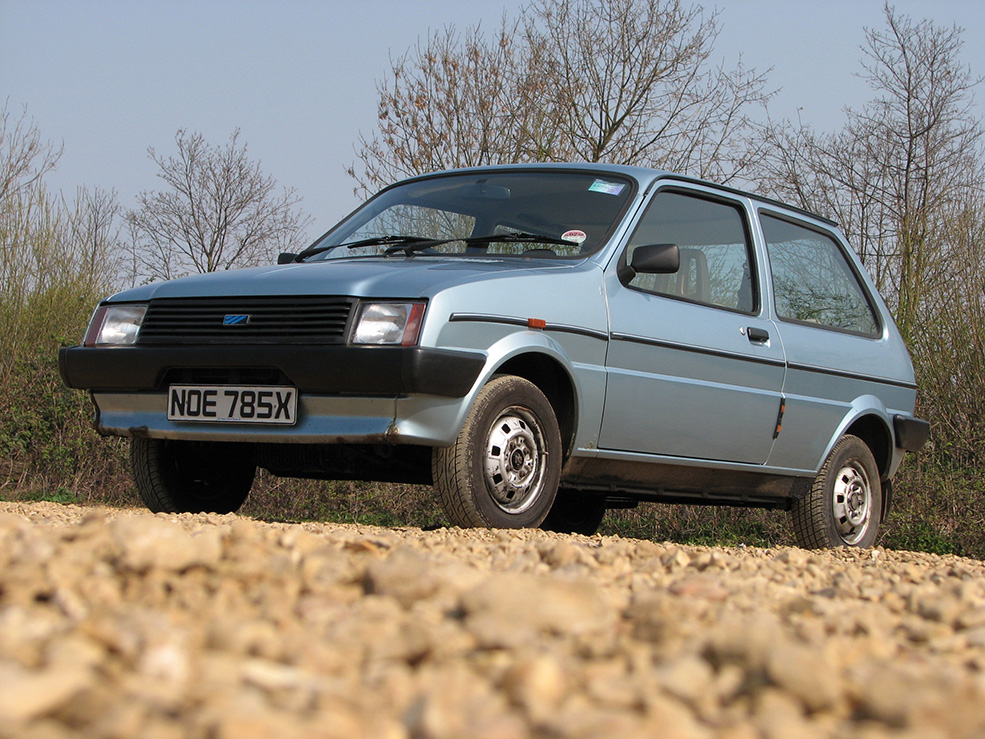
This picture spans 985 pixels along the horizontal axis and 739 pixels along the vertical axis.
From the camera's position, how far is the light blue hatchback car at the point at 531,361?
14.9 ft

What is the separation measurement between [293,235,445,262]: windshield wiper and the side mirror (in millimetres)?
1013

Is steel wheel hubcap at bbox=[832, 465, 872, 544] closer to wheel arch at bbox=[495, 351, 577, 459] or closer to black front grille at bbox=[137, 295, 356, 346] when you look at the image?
wheel arch at bbox=[495, 351, 577, 459]

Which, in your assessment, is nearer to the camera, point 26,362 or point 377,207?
point 377,207

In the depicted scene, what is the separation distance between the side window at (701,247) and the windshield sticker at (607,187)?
182mm

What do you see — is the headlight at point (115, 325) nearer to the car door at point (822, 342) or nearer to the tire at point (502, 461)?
the tire at point (502, 461)

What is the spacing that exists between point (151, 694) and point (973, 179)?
624 inches

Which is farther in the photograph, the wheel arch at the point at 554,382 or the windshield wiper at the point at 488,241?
the windshield wiper at the point at 488,241

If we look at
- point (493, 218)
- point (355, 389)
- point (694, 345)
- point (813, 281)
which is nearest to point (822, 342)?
point (813, 281)

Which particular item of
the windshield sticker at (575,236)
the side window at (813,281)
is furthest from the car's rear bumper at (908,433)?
the windshield sticker at (575,236)

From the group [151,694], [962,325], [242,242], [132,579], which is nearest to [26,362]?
[962,325]

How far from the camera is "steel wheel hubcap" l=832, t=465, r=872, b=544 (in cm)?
699

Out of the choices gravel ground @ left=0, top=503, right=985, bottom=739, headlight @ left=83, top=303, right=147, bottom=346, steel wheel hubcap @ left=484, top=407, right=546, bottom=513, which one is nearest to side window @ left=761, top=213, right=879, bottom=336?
steel wheel hubcap @ left=484, top=407, right=546, bottom=513

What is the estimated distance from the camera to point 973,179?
15.4 meters

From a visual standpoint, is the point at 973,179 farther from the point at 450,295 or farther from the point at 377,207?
the point at 450,295
